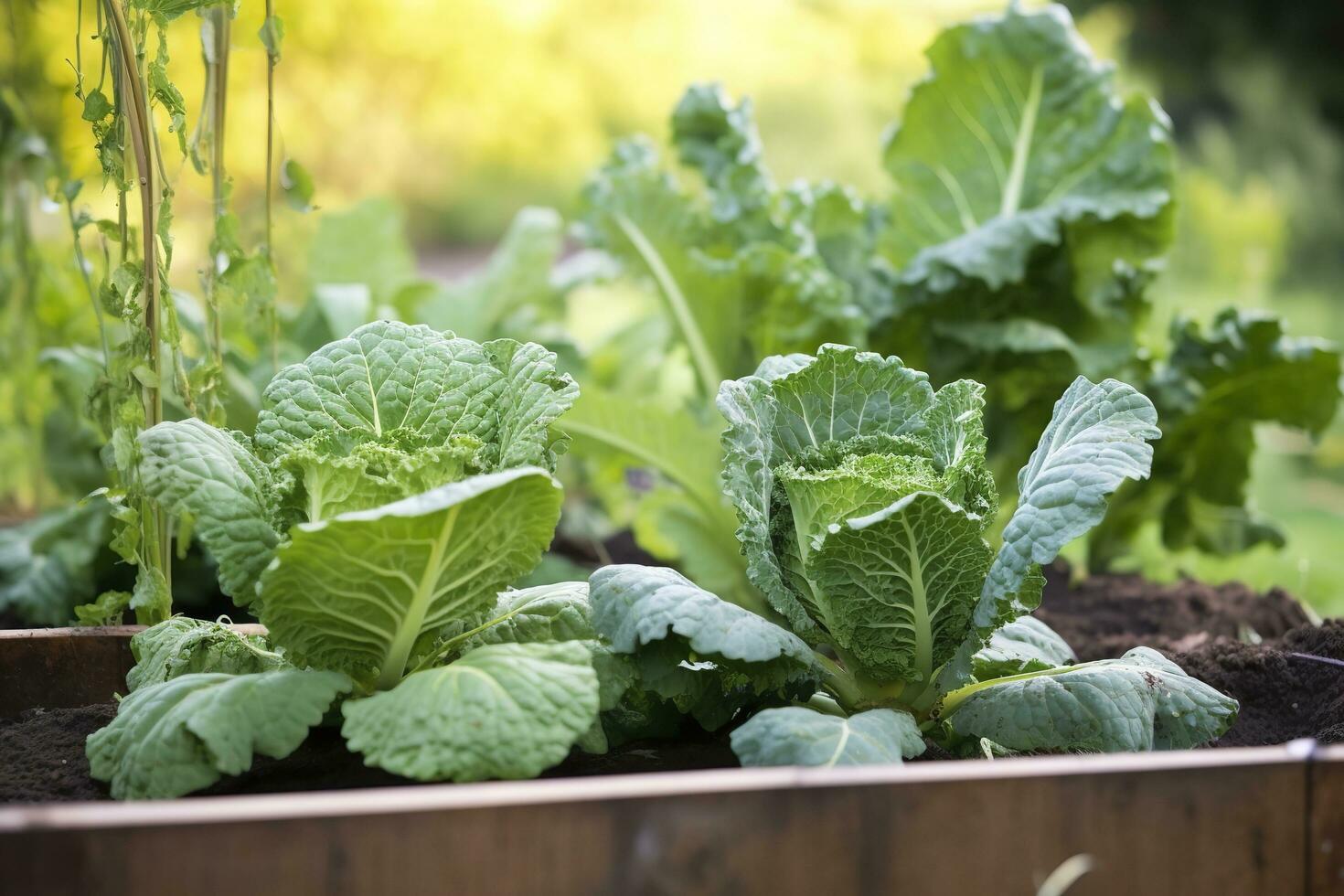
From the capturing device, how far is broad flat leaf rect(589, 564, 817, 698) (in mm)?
931

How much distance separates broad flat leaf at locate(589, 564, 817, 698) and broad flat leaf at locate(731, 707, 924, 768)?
54 millimetres

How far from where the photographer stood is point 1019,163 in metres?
1.98

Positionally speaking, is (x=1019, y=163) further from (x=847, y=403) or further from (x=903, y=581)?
(x=903, y=581)

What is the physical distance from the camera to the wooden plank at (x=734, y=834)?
711 millimetres

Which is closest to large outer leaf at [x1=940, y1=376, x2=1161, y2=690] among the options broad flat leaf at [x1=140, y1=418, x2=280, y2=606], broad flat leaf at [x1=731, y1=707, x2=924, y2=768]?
broad flat leaf at [x1=731, y1=707, x2=924, y2=768]

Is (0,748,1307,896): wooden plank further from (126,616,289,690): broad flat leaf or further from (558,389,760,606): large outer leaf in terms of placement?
(558,389,760,606): large outer leaf

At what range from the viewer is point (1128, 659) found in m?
1.13

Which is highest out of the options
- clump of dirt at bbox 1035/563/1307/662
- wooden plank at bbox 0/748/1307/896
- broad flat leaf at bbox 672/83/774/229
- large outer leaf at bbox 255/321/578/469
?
broad flat leaf at bbox 672/83/774/229

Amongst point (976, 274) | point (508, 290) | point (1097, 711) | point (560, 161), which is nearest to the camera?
point (1097, 711)

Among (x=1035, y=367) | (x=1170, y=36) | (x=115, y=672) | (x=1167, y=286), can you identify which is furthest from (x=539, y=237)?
(x=1170, y=36)

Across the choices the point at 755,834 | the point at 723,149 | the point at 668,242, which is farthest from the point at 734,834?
the point at 723,149

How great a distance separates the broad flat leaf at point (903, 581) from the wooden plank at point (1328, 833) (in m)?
0.31

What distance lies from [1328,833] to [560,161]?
527 centimetres

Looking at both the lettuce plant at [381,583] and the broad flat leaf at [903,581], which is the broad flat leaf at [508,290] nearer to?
the lettuce plant at [381,583]
